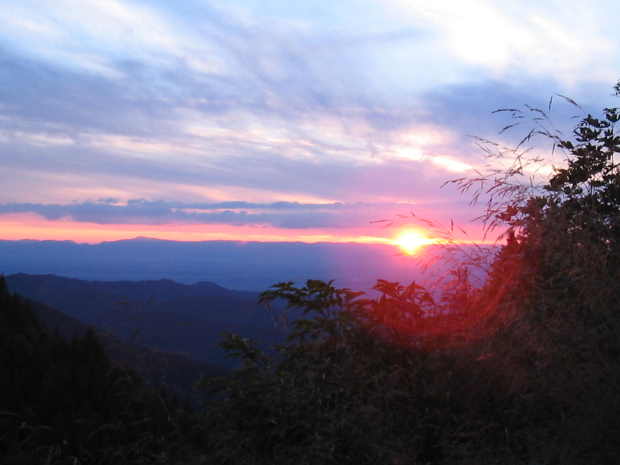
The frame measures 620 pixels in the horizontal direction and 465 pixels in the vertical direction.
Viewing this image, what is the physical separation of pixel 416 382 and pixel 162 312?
365 centimetres

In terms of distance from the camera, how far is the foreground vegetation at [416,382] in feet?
8.20

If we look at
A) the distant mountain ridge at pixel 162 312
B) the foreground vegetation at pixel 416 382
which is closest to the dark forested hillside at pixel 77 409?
the foreground vegetation at pixel 416 382

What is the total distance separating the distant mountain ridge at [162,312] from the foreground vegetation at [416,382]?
1.17ft

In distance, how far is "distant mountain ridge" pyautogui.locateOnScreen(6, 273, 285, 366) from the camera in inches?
129

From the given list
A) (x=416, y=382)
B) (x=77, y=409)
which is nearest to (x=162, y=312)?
(x=77, y=409)

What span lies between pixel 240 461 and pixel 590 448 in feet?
5.53

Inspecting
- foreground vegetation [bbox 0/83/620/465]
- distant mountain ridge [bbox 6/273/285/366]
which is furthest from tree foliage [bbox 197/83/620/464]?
distant mountain ridge [bbox 6/273/285/366]

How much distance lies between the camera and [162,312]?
5.77 m

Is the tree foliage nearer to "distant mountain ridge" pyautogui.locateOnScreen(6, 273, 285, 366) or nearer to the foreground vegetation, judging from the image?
the foreground vegetation

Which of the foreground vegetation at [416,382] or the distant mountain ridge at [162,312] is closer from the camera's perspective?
the foreground vegetation at [416,382]

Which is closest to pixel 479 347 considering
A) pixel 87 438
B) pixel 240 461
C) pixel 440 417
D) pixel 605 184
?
pixel 440 417

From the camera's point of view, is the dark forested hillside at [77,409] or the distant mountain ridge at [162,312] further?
the distant mountain ridge at [162,312]

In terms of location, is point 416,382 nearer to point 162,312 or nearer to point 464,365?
point 464,365

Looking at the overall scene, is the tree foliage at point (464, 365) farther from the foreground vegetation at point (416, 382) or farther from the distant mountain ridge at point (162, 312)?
the distant mountain ridge at point (162, 312)
